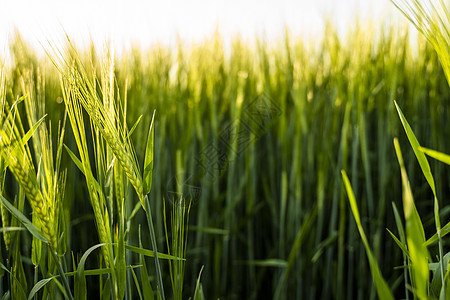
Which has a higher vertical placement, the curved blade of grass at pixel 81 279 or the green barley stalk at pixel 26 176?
the green barley stalk at pixel 26 176

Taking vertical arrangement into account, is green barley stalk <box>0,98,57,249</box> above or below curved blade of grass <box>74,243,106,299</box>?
above

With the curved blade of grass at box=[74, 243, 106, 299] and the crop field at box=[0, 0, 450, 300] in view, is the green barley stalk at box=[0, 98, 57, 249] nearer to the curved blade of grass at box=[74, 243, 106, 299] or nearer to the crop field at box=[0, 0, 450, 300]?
the curved blade of grass at box=[74, 243, 106, 299]

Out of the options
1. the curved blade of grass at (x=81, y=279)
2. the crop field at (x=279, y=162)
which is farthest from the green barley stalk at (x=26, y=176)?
the crop field at (x=279, y=162)

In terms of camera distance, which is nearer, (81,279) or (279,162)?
(81,279)

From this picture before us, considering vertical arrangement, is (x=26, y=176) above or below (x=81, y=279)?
above

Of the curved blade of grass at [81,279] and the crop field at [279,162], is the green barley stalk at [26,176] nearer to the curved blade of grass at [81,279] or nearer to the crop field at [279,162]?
the curved blade of grass at [81,279]

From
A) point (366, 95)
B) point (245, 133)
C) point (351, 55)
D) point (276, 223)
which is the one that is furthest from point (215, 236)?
point (351, 55)

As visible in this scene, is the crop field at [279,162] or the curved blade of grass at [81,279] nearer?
the curved blade of grass at [81,279]

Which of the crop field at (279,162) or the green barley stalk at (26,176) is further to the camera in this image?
the crop field at (279,162)

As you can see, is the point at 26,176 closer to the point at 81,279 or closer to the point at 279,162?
the point at 81,279

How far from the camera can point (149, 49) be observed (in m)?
1.64

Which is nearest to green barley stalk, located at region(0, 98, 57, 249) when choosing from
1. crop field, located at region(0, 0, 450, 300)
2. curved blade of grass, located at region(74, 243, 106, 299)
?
curved blade of grass, located at region(74, 243, 106, 299)

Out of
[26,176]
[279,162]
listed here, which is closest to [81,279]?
[26,176]

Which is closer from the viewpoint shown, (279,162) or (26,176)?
(26,176)
